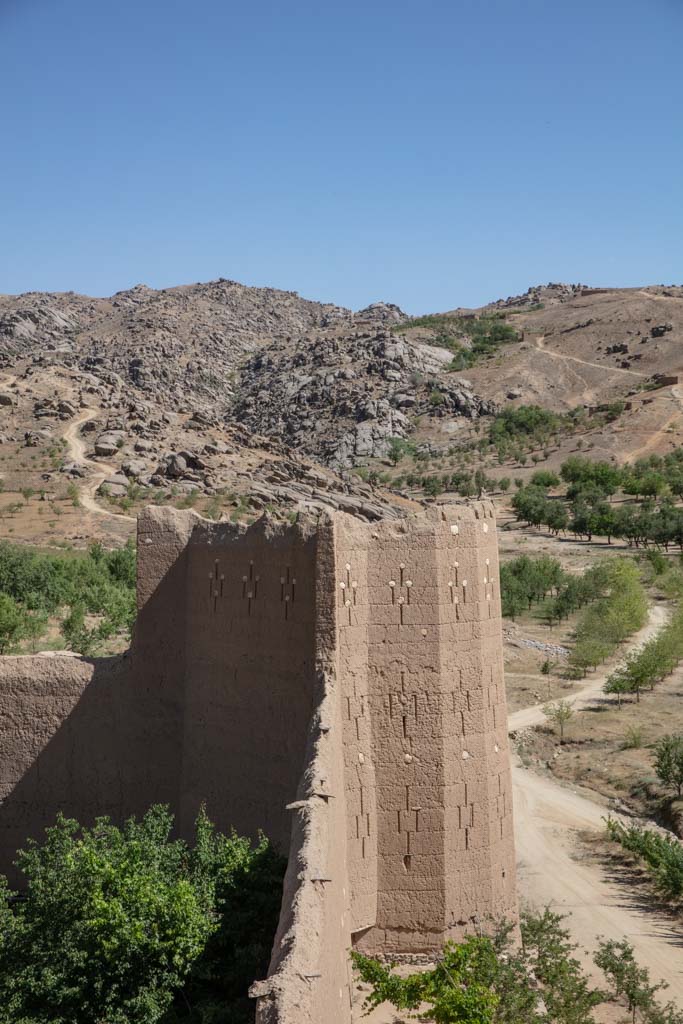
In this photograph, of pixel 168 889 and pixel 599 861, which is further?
pixel 599 861

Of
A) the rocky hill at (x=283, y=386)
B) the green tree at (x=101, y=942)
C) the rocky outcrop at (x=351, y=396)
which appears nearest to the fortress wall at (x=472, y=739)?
the green tree at (x=101, y=942)

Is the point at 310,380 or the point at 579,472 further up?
the point at 310,380

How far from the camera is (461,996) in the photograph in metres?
9.87

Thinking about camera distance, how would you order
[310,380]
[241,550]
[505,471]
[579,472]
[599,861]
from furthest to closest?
[310,380] → [505,471] → [579,472] → [599,861] → [241,550]

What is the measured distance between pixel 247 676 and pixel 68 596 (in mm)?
20761

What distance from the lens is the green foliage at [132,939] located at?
9328 millimetres

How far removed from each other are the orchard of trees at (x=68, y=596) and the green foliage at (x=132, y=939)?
1453cm

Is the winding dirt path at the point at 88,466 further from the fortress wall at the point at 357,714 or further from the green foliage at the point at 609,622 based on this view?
the fortress wall at the point at 357,714

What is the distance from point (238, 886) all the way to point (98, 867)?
1.53 metres

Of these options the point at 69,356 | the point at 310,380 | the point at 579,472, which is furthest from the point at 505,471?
the point at 69,356

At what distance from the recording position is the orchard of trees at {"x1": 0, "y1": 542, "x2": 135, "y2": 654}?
84.9 ft

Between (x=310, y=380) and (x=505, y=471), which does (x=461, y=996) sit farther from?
(x=310, y=380)

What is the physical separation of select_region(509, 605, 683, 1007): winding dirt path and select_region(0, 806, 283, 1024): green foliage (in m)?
8.00

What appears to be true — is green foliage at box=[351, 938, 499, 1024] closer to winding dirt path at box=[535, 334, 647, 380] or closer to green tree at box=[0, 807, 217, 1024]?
green tree at box=[0, 807, 217, 1024]
